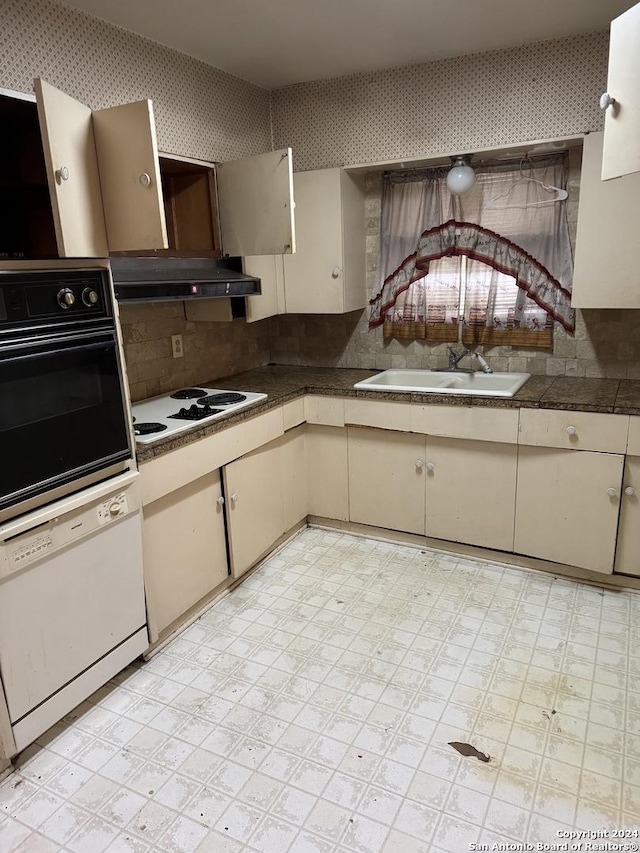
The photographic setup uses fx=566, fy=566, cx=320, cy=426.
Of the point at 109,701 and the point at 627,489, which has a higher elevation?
the point at 627,489

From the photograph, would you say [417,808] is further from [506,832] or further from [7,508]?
[7,508]

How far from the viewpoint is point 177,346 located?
2975 millimetres

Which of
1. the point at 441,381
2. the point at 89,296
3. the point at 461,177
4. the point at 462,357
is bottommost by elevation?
the point at 441,381

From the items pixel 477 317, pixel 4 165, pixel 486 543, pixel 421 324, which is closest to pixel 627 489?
pixel 486 543

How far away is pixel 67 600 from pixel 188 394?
1300mm

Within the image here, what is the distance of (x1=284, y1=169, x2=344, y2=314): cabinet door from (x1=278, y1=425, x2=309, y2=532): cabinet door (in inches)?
28.6

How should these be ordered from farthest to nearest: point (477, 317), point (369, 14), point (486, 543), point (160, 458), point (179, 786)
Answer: point (477, 317), point (486, 543), point (369, 14), point (160, 458), point (179, 786)

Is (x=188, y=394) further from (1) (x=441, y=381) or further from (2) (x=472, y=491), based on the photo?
(2) (x=472, y=491)

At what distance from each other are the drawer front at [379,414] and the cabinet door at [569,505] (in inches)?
22.8

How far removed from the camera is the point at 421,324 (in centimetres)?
329

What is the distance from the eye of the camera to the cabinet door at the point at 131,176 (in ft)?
5.51

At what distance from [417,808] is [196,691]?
0.87 m

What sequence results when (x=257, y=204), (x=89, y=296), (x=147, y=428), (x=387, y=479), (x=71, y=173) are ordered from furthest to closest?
(x=387, y=479) < (x=257, y=204) < (x=147, y=428) < (x=89, y=296) < (x=71, y=173)

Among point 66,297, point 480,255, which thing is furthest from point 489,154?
point 66,297
